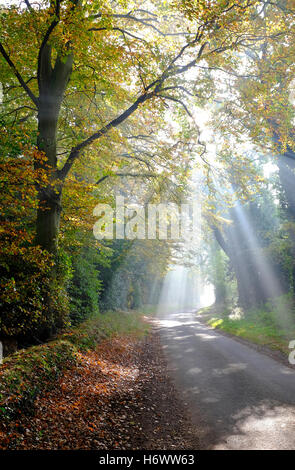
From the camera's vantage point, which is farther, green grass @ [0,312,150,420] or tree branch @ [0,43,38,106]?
tree branch @ [0,43,38,106]

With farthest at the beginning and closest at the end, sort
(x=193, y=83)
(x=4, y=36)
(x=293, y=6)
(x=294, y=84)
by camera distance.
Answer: (x=294, y=84) → (x=193, y=83) → (x=4, y=36) → (x=293, y=6)

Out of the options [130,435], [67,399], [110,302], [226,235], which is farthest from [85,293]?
[226,235]

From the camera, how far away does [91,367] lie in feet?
29.3

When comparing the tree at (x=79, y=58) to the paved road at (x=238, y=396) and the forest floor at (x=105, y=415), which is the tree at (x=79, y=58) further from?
the paved road at (x=238, y=396)

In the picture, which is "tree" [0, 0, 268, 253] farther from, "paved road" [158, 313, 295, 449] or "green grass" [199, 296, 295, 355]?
"green grass" [199, 296, 295, 355]

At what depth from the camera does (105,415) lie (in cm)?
621

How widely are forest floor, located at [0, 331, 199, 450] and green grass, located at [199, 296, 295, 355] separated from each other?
6078 mm

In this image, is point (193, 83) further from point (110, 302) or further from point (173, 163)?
point (110, 302)

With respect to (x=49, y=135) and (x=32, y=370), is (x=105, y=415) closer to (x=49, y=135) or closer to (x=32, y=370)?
(x=32, y=370)

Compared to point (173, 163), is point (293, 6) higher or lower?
higher

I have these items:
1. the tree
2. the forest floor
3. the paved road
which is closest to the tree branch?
the tree

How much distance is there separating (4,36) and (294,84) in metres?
11.0

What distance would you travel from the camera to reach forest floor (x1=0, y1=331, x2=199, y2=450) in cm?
501

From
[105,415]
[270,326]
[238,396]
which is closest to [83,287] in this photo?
[105,415]
